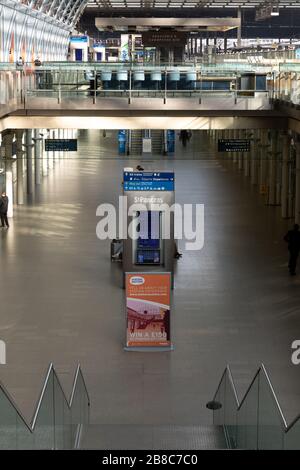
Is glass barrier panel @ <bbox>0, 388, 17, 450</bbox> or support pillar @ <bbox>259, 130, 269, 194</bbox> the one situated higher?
glass barrier panel @ <bbox>0, 388, 17, 450</bbox>

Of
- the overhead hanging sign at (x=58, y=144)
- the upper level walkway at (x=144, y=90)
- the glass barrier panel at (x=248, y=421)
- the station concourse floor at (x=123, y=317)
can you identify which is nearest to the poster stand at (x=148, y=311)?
the station concourse floor at (x=123, y=317)

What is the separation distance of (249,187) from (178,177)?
3.93 meters

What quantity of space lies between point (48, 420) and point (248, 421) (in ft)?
6.21

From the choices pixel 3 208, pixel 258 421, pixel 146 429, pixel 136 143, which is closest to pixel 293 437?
pixel 258 421

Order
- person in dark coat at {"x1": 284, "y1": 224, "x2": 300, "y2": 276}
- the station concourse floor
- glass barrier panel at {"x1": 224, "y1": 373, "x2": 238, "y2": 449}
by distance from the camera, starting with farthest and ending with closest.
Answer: person in dark coat at {"x1": 284, "y1": 224, "x2": 300, "y2": 276} < the station concourse floor < glass barrier panel at {"x1": 224, "y1": 373, "x2": 238, "y2": 449}

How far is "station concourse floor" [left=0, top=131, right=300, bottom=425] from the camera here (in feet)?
41.5

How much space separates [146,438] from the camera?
7.75 m

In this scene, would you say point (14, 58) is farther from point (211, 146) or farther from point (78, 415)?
point (78, 415)

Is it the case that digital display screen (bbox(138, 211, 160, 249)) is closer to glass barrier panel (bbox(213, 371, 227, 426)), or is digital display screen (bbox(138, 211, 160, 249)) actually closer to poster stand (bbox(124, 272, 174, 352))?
poster stand (bbox(124, 272, 174, 352))

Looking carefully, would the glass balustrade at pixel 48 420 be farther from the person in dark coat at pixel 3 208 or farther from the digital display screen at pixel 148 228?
the person in dark coat at pixel 3 208

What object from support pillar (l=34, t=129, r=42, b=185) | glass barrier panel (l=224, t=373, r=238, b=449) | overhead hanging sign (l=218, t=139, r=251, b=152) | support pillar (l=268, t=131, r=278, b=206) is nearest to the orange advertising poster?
glass barrier panel (l=224, t=373, r=238, b=449)

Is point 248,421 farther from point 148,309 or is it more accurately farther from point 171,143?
point 171,143

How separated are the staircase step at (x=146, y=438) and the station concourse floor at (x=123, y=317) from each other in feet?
8.03

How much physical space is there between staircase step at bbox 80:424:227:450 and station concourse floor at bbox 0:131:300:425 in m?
2.45
